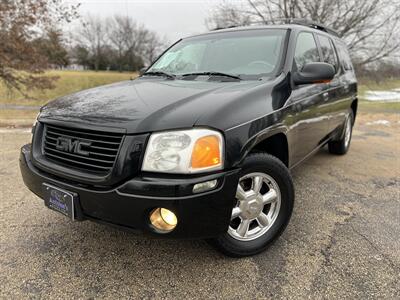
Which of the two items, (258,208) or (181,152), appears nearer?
(181,152)

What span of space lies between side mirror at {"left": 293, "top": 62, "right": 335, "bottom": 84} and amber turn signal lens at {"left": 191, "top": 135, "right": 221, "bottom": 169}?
129 cm

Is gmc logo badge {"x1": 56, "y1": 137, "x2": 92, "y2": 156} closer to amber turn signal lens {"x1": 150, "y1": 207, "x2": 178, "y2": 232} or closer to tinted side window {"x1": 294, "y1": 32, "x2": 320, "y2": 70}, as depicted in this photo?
amber turn signal lens {"x1": 150, "y1": 207, "x2": 178, "y2": 232}

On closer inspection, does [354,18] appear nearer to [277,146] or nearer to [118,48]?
[277,146]

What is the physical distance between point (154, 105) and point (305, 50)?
2.00 meters

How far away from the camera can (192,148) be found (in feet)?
6.18

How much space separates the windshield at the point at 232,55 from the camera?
2938 millimetres

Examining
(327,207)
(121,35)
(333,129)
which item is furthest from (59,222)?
(121,35)

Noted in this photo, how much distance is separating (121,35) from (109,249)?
68.1m

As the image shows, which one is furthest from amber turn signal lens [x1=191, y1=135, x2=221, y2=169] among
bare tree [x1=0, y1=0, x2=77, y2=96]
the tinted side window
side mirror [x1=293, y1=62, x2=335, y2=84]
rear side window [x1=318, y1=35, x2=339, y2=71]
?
bare tree [x1=0, y1=0, x2=77, y2=96]

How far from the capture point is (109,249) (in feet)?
8.23

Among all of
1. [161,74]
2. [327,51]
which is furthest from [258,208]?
[327,51]

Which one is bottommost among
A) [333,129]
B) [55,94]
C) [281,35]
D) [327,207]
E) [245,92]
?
[55,94]

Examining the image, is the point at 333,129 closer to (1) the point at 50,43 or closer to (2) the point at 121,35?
(1) the point at 50,43

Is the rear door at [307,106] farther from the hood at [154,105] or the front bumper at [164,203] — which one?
the front bumper at [164,203]
